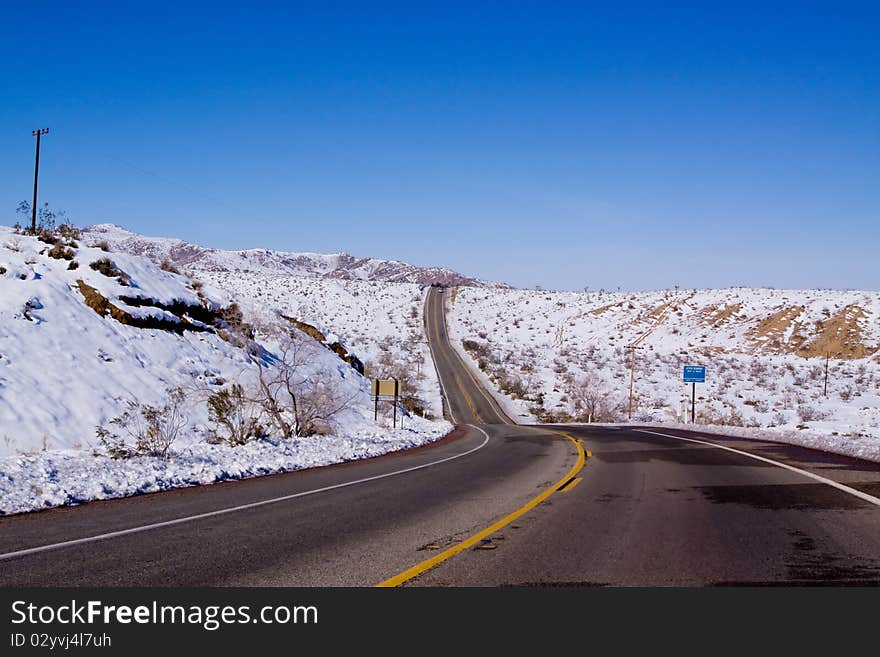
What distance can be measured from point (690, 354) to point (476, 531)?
8835 centimetres

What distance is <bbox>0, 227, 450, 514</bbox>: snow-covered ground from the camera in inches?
496

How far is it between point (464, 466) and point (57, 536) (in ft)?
34.3

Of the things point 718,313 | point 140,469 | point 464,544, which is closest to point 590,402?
point 140,469

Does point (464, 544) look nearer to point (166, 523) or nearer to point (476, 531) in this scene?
point (476, 531)

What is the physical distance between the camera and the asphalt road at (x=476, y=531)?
6219 mm

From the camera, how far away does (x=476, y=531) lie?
27.1ft

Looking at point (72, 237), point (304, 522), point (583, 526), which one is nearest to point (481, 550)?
point (583, 526)

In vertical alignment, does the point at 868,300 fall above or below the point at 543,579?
above

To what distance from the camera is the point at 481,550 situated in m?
7.21

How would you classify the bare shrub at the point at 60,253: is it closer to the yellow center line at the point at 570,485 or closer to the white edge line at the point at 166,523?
the white edge line at the point at 166,523

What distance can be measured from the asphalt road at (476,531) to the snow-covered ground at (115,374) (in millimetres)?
1328

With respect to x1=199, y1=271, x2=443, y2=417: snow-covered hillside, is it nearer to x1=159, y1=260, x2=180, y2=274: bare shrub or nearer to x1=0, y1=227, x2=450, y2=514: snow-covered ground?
x1=159, y1=260, x2=180, y2=274: bare shrub

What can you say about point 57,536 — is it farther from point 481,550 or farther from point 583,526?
point 583,526

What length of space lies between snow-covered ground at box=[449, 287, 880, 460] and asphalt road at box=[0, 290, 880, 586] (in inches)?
327
